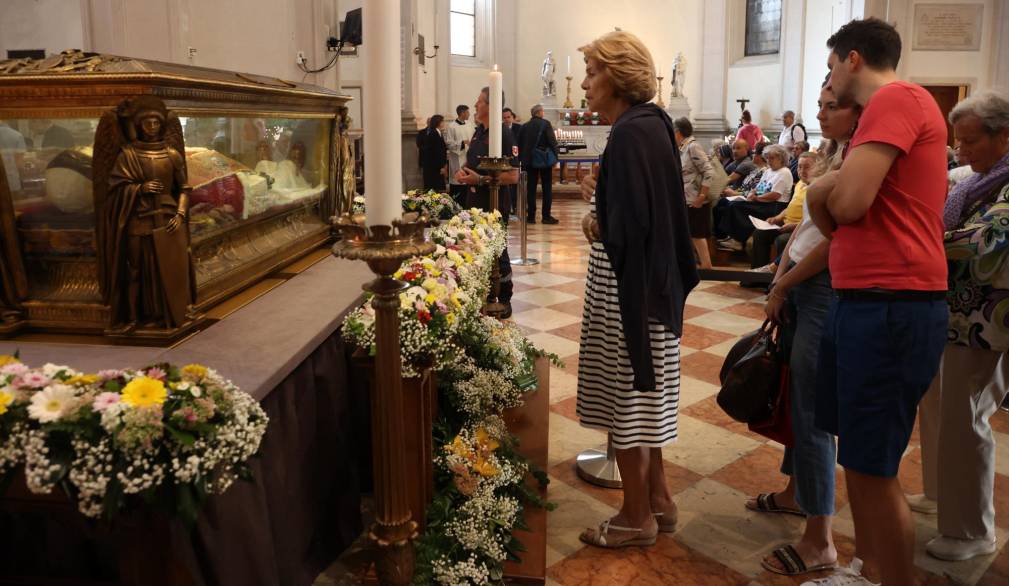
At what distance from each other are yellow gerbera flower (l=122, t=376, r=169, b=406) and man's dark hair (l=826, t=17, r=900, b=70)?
1989 millimetres

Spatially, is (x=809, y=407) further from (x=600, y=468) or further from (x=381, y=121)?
(x=381, y=121)

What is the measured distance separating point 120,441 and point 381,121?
857mm

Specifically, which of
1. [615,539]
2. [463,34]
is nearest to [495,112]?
[615,539]

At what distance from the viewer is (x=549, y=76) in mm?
19547

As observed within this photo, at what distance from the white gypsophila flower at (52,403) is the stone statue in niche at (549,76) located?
1867cm

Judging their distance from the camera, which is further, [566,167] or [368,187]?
[566,167]

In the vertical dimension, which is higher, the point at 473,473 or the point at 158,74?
the point at 158,74

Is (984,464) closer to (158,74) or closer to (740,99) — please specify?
(158,74)

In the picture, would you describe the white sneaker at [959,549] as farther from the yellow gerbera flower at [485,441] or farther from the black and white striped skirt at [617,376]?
the yellow gerbera flower at [485,441]

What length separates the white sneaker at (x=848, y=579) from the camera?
268 cm

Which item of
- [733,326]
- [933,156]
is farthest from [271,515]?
[733,326]

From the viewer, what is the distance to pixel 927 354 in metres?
2.28

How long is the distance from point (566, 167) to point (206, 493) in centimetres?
1794

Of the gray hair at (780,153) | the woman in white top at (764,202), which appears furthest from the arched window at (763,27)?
the woman in white top at (764,202)
